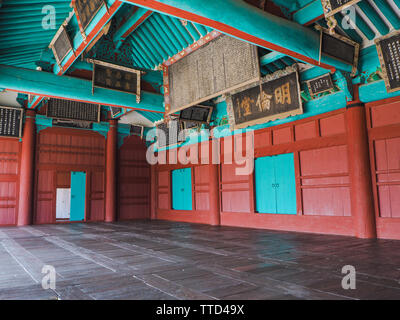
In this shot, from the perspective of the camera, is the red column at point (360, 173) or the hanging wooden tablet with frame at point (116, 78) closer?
the red column at point (360, 173)

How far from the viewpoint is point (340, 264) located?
3129mm

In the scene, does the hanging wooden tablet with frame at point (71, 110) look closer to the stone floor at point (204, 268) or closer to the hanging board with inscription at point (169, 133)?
the hanging board with inscription at point (169, 133)

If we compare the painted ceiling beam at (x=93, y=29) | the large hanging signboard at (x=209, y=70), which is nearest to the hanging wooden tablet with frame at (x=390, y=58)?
the large hanging signboard at (x=209, y=70)

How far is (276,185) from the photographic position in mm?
6633

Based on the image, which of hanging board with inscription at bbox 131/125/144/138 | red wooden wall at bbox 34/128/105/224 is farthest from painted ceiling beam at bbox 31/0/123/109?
hanging board with inscription at bbox 131/125/144/138

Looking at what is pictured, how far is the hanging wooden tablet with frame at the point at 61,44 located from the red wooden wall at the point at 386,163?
16.4 ft

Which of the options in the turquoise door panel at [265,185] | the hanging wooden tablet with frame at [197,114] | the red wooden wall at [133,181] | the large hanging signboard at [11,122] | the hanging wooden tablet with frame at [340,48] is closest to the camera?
the hanging wooden tablet with frame at [340,48]

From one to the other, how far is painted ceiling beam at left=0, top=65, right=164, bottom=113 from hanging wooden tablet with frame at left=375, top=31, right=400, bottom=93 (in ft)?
14.3

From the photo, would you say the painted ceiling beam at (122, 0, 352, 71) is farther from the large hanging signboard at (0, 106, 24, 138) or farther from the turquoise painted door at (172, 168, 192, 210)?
the large hanging signboard at (0, 106, 24, 138)

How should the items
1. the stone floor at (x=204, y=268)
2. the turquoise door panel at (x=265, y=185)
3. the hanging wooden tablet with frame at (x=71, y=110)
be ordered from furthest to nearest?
the hanging wooden tablet with frame at (x=71, y=110), the turquoise door panel at (x=265, y=185), the stone floor at (x=204, y=268)

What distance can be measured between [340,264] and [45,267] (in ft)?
9.78

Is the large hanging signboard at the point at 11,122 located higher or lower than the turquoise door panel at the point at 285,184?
higher

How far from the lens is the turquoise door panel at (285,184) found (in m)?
6.31
